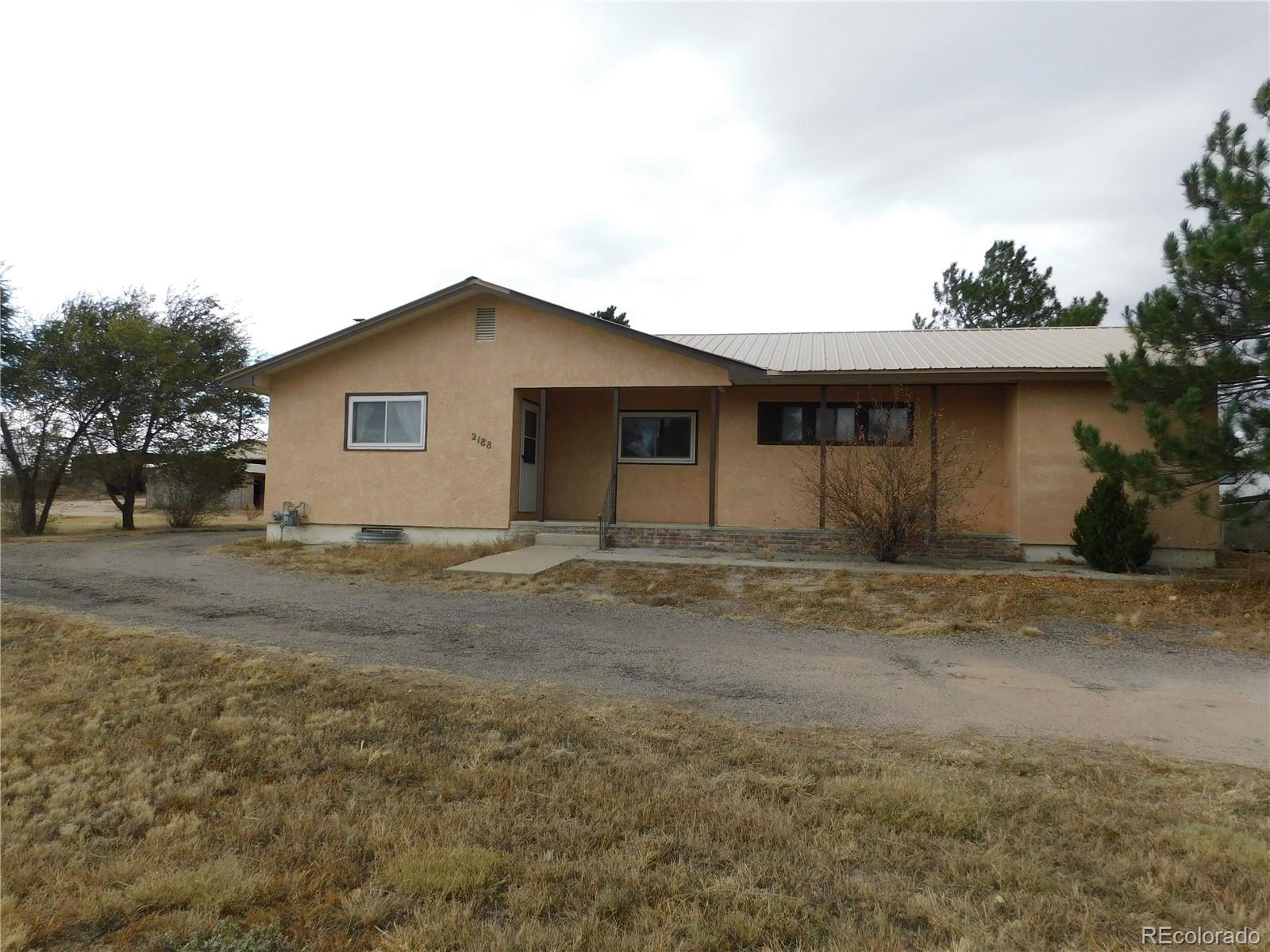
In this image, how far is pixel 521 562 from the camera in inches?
452

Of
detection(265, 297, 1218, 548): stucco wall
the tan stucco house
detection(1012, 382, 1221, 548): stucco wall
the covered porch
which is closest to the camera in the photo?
detection(1012, 382, 1221, 548): stucco wall

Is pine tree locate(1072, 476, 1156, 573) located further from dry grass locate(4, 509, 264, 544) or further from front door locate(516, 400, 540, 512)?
dry grass locate(4, 509, 264, 544)

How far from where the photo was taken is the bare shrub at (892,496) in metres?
11.1

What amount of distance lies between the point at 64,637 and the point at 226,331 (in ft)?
61.5

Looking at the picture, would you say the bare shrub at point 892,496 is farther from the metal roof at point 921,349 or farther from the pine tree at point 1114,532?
the metal roof at point 921,349

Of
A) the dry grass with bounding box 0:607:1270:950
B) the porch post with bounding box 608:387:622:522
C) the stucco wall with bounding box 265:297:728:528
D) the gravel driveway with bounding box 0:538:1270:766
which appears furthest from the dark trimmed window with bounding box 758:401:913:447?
the dry grass with bounding box 0:607:1270:950

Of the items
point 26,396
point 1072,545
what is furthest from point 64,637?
point 26,396

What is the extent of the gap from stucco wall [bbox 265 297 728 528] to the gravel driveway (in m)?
4.40

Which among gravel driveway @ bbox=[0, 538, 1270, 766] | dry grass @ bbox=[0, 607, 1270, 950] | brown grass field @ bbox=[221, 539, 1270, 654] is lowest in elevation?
dry grass @ bbox=[0, 607, 1270, 950]

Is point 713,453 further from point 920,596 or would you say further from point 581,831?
point 581,831

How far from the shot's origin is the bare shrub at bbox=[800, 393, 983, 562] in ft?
36.6

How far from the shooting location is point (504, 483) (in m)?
14.1

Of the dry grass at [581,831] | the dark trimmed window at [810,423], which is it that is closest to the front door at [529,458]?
the dark trimmed window at [810,423]

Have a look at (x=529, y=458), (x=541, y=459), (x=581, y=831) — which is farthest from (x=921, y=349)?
(x=581, y=831)
